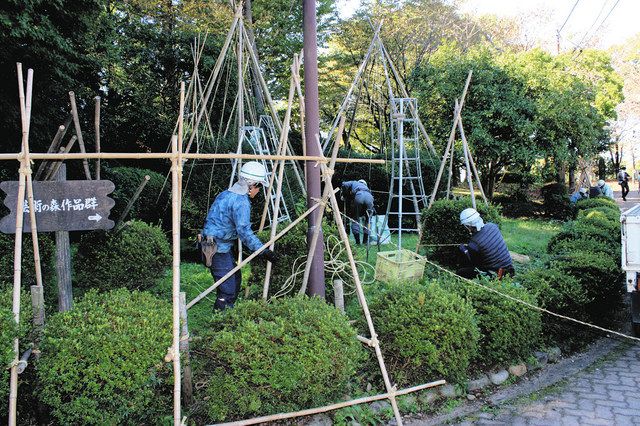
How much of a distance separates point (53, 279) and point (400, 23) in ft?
47.9

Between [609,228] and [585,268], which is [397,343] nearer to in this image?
[585,268]

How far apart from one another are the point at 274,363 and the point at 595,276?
4.35 meters

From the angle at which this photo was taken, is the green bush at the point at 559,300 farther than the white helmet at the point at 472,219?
No

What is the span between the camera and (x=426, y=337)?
3980mm

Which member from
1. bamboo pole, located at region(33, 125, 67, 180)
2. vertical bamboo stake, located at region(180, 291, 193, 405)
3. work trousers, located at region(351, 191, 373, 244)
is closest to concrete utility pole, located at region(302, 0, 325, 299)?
vertical bamboo stake, located at region(180, 291, 193, 405)

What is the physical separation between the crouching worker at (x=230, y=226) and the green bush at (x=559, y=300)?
9.35 feet

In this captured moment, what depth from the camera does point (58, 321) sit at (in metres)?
3.29

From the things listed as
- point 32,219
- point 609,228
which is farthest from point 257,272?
point 609,228

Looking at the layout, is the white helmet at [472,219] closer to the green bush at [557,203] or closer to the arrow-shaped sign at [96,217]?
the arrow-shaped sign at [96,217]

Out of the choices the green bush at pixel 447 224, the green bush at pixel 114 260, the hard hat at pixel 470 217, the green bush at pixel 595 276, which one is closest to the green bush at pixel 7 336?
the green bush at pixel 114 260

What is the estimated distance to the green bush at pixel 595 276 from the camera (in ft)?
18.8

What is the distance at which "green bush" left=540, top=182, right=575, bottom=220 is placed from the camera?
16794 millimetres

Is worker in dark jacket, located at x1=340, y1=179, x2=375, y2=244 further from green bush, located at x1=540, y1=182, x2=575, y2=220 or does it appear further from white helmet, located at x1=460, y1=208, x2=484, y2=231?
green bush, located at x1=540, y1=182, x2=575, y2=220

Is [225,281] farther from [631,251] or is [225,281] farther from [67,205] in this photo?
[631,251]
